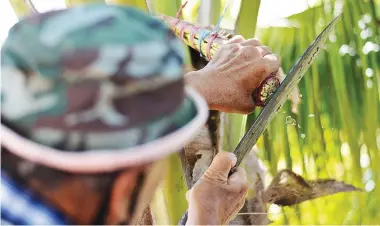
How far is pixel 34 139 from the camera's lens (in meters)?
0.37

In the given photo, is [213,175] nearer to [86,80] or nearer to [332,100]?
[86,80]

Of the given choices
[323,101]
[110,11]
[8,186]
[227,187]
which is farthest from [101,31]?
[323,101]

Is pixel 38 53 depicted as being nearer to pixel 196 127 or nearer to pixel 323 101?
pixel 196 127

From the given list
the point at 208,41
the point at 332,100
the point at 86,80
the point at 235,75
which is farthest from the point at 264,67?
the point at 332,100

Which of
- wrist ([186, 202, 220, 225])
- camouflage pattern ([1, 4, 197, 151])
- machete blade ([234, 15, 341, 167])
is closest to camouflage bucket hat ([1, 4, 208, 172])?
camouflage pattern ([1, 4, 197, 151])

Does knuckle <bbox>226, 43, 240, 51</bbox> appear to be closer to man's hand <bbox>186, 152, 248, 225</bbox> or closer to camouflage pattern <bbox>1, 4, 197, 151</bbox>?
man's hand <bbox>186, 152, 248, 225</bbox>

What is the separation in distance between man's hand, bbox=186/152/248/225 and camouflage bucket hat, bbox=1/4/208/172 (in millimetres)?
272

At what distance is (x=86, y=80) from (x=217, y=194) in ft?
1.18

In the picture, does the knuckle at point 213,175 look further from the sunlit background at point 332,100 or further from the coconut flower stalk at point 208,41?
the sunlit background at point 332,100

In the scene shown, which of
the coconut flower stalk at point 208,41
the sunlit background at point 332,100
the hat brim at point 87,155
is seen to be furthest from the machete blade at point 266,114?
the sunlit background at point 332,100

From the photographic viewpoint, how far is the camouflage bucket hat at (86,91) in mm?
365

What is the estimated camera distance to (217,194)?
2.26 feet

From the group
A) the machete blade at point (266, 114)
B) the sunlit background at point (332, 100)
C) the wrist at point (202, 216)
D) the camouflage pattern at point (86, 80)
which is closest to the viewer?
the camouflage pattern at point (86, 80)

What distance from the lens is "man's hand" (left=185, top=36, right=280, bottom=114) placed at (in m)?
0.80
